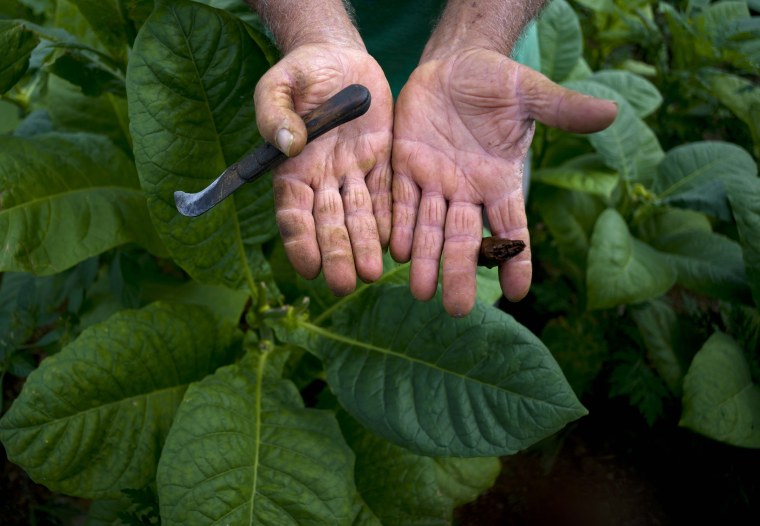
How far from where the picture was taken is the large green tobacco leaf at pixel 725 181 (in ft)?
5.53

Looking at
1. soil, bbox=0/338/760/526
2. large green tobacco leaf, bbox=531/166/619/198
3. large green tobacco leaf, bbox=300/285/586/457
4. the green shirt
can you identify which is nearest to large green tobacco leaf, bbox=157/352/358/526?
large green tobacco leaf, bbox=300/285/586/457

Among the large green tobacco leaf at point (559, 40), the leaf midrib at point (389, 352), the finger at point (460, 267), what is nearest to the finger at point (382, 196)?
the finger at point (460, 267)

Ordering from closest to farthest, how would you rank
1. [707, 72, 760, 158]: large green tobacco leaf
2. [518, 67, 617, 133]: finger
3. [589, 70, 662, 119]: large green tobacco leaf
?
[518, 67, 617, 133]: finger, [589, 70, 662, 119]: large green tobacco leaf, [707, 72, 760, 158]: large green tobacco leaf

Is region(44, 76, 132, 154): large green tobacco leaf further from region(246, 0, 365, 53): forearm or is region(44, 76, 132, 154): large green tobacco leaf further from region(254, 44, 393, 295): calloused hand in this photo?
region(254, 44, 393, 295): calloused hand

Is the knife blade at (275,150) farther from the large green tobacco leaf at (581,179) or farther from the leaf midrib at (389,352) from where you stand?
the large green tobacco leaf at (581,179)

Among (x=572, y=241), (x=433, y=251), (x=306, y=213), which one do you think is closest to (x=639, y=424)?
(x=572, y=241)

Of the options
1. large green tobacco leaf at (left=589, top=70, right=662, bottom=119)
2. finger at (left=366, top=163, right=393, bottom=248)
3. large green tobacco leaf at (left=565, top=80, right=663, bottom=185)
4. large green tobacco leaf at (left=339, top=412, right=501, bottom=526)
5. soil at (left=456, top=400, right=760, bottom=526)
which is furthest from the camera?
large green tobacco leaf at (left=589, top=70, right=662, bottom=119)

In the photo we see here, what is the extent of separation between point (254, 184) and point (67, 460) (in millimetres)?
649

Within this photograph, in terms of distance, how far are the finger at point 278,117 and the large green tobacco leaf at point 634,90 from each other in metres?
1.38

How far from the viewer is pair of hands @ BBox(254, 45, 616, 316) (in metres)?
1.19

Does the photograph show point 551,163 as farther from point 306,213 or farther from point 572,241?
point 306,213

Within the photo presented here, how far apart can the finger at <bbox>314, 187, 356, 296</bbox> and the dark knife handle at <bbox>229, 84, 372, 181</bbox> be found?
0.12 metres

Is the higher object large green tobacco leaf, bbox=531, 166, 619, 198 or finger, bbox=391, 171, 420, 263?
finger, bbox=391, 171, 420, 263

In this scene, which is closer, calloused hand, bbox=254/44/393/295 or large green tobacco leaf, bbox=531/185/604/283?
calloused hand, bbox=254/44/393/295
